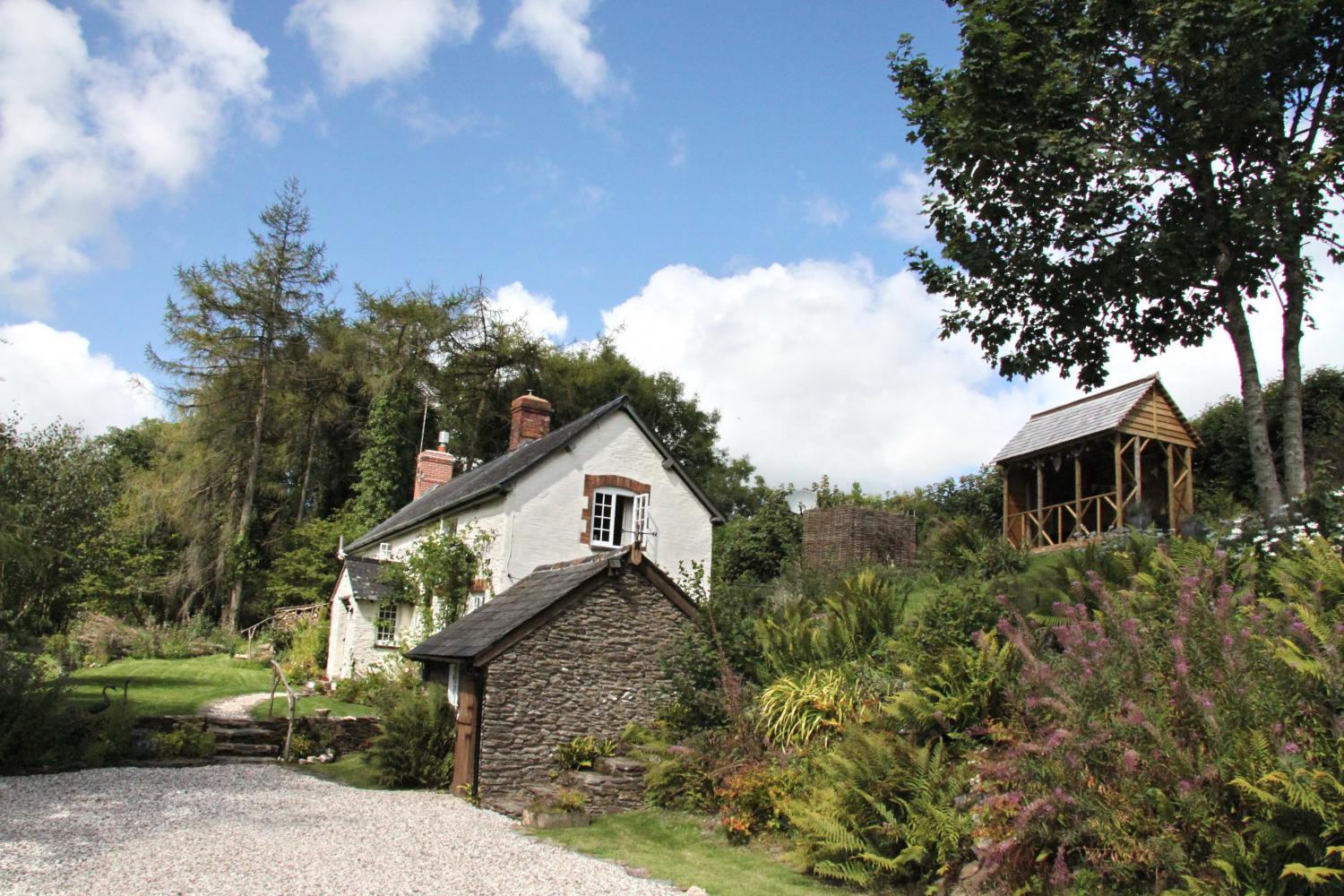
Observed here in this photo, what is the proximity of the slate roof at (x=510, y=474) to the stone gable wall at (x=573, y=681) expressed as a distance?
596 centimetres

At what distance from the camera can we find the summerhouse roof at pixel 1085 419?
20.0 m

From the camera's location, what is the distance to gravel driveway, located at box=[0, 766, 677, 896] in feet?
26.2

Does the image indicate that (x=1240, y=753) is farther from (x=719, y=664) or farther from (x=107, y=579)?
(x=107, y=579)

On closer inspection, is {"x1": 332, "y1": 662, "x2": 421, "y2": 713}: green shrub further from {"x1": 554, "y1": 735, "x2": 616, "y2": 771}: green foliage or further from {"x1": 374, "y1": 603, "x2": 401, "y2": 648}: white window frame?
{"x1": 554, "y1": 735, "x2": 616, "y2": 771}: green foliage

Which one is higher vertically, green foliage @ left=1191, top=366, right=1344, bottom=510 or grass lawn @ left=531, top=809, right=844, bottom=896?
green foliage @ left=1191, top=366, right=1344, bottom=510

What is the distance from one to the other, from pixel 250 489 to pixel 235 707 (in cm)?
1503

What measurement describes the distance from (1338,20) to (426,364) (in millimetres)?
29586

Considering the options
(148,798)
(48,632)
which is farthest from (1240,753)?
(48,632)

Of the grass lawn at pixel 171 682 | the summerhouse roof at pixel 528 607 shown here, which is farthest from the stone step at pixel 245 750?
the summerhouse roof at pixel 528 607

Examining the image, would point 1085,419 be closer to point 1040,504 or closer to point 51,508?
point 1040,504

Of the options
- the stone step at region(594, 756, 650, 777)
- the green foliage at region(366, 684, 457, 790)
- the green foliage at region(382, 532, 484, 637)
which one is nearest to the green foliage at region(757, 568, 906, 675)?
the stone step at region(594, 756, 650, 777)

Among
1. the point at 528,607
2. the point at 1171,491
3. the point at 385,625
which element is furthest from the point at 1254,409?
the point at 385,625

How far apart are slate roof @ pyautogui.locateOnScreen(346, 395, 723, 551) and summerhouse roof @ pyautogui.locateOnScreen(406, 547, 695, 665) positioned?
4304mm

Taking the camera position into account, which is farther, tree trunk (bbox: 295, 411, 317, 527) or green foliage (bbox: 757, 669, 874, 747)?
tree trunk (bbox: 295, 411, 317, 527)
